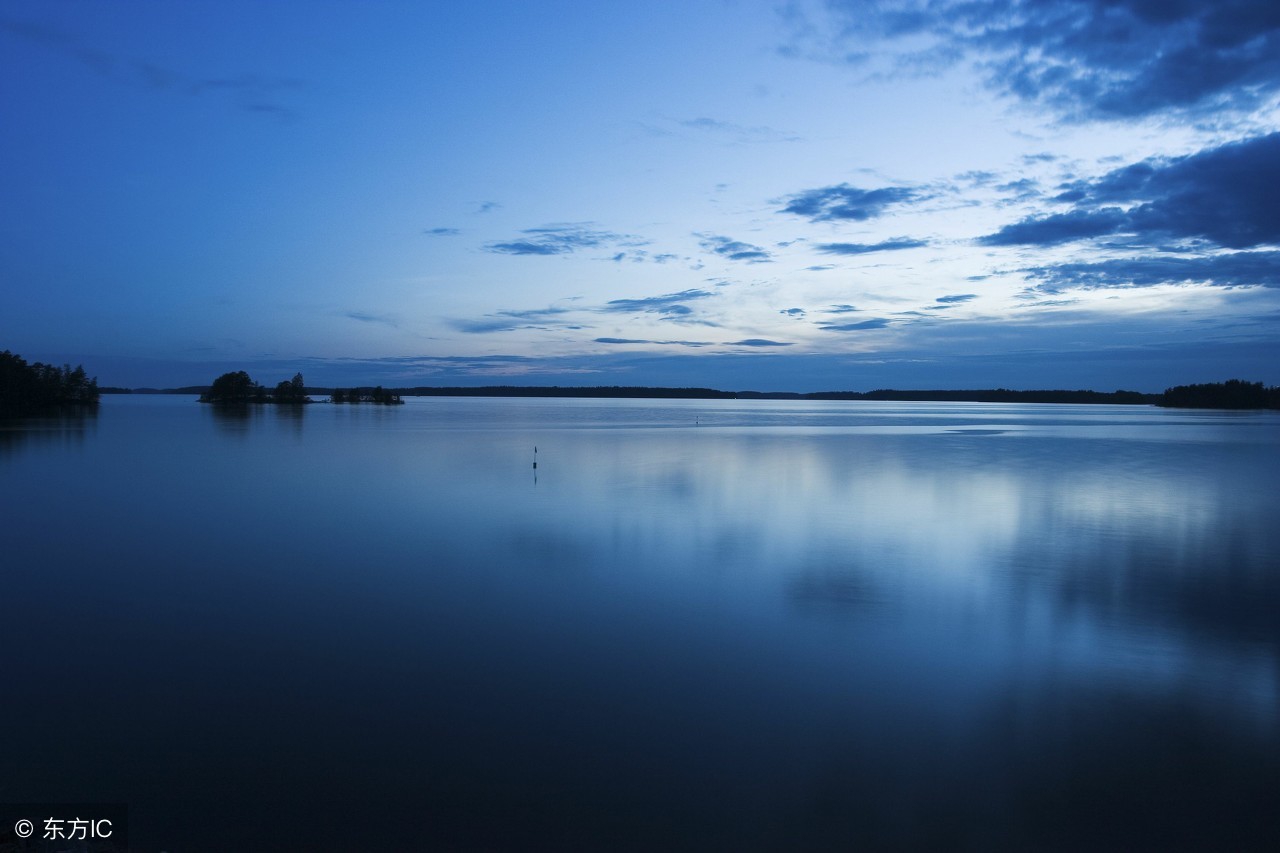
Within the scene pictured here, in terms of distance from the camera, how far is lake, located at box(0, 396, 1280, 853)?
15.3ft

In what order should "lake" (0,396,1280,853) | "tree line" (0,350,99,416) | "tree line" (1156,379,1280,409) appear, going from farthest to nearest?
"tree line" (1156,379,1280,409)
"tree line" (0,350,99,416)
"lake" (0,396,1280,853)

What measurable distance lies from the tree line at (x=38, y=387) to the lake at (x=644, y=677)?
61.7 metres

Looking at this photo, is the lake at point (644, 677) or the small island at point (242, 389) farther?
the small island at point (242, 389)

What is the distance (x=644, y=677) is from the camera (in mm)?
6801

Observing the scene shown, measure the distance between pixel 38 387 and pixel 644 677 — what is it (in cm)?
8707

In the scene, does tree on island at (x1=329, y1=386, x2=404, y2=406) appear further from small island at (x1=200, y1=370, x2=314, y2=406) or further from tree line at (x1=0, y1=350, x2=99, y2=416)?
tree line at (x1=0, y1=350, x2=99, y2=416)

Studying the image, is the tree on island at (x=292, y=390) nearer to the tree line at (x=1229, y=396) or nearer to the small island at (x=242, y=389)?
the small island at (x=242, y=389)

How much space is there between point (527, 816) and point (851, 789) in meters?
2.02

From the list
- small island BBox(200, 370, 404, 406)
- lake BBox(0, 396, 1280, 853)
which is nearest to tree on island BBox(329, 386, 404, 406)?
small island BBox(200, 370, 404, 406)

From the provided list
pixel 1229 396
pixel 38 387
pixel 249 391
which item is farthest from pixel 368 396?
pixel 1229 396

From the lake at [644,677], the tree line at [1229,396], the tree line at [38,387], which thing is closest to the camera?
the lake at [644,677]

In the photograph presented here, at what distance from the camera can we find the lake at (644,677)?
465 cm

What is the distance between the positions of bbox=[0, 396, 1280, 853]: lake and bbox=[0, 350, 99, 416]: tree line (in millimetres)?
61750

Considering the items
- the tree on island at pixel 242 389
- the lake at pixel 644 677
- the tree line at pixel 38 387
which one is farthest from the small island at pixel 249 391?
the lake at pixel 644 677
